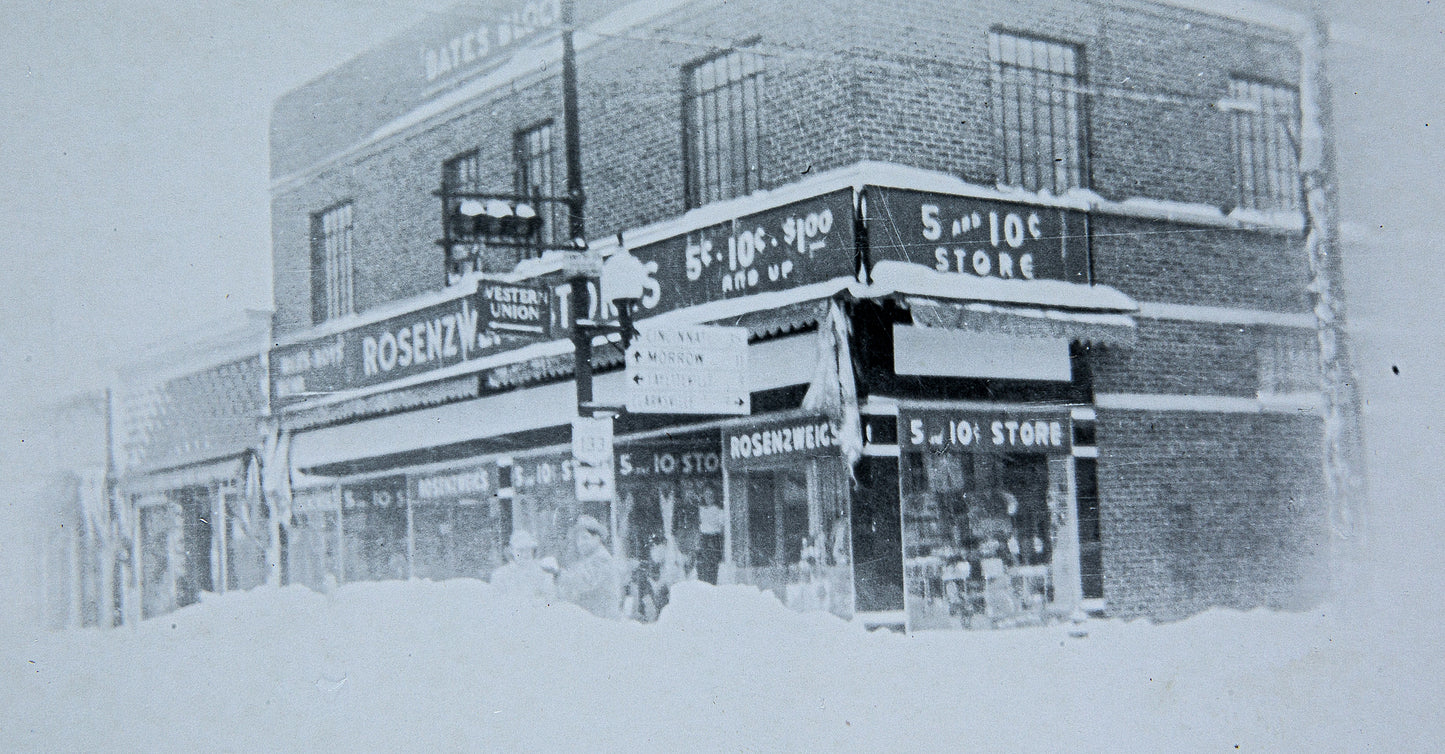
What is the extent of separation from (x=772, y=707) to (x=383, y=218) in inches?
243

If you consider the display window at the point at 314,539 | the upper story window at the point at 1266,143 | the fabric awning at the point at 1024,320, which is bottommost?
the display window at the point at 314,539

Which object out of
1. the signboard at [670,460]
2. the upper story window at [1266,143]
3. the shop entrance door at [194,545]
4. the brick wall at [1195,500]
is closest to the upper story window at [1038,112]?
the upper story window at [1266,143]

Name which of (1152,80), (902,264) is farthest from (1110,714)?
(1152,80)

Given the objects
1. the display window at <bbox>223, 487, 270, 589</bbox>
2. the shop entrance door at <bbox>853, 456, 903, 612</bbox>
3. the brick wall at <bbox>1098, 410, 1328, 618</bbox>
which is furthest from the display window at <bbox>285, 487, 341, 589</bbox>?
the brick wall at <bbox>1098, 410, 1328, 618</bbox>

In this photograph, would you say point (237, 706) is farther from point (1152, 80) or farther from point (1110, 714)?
point (1152, 80)

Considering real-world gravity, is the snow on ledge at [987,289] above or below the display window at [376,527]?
above

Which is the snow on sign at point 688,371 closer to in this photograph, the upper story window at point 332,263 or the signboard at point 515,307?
the signboard at point 515,307

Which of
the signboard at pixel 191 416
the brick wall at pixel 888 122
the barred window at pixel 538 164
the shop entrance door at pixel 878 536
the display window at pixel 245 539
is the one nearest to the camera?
the display window at pixel 245 539

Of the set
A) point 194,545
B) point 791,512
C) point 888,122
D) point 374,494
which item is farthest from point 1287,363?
point 194,545

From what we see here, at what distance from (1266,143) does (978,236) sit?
3107 millimetres

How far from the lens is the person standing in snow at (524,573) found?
11039 millimetres

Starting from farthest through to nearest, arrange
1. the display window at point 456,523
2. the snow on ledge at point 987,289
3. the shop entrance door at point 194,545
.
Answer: the display window at point 456,523
the snow on ledge at point 987,289
the shop entrance door at point 194,545

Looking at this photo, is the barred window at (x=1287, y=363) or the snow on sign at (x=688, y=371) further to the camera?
the barred window at (x=1287, y=363)

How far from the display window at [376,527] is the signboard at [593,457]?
2551mm
